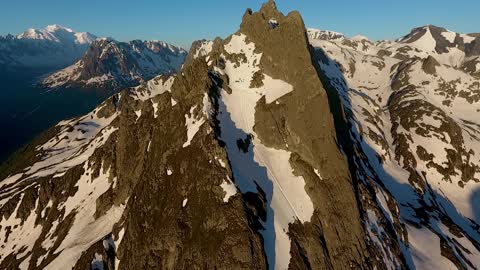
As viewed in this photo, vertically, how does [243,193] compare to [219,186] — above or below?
below

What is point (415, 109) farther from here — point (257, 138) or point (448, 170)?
point (257, 138)

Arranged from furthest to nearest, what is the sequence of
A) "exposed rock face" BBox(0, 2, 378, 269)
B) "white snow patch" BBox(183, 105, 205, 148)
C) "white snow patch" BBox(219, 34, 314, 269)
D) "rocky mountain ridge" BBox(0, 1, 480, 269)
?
1. "white snow patch" BBox(183, 105, 205, 148)
2. "white snow patch" BBox(219, 34, 314, 269)
3. "rocky mountain ridge" BBox(0, 1, 480, 269)
4. "exposed rock face" BBox(0, 2, 378, 269)

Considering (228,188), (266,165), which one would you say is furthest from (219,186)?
(266,165)

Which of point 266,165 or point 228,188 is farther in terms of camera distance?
point 266,165

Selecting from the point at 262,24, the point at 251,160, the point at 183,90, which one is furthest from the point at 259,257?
the point at 262,24

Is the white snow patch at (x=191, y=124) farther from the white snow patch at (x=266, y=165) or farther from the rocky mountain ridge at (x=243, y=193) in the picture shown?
the white snow patch at (x=266, y=165)

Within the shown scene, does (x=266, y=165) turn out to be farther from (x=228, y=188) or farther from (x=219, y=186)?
(x=219, y=186)

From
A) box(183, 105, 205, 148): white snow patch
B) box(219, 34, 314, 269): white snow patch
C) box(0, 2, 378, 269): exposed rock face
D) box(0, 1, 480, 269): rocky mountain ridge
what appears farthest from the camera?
box(183, 105, 205, 148): white snow patch

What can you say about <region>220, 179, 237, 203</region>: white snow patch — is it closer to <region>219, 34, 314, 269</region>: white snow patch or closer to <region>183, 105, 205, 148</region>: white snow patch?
<region>219, 34, 314, 269</region>: white snow patch

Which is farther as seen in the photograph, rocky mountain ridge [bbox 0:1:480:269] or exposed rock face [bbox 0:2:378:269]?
rocky mountain ridge [bbox 0:1:480:269]

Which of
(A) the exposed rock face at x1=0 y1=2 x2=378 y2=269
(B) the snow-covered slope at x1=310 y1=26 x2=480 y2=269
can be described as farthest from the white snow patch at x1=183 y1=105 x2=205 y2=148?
(B) the snow-covered slope at x1=310 y1=26 x2=480 y2=269

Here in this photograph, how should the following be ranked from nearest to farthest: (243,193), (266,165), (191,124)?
1. (243,193)
2. (266,165)
3. (191,124)

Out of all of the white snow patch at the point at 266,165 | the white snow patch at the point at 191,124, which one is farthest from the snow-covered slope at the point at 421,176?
the white snow patch at the point at 191,124
